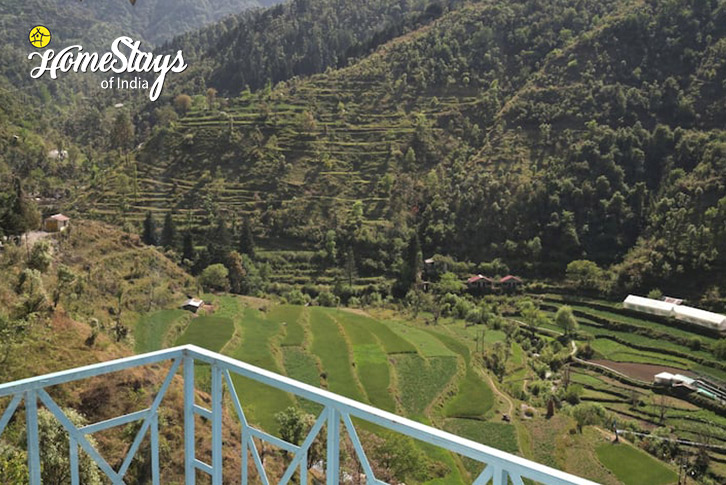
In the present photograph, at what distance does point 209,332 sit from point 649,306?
17269 mm

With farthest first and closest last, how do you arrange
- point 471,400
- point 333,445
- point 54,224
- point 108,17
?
point 108,17 → point 54,224 → point 471,400 → point 333,445

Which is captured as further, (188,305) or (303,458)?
(188,305)

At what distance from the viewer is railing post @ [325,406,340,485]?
1.86m

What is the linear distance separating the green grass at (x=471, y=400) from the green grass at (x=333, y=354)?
8.02 ft

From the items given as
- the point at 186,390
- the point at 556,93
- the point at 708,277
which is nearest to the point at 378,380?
the point at 186,390

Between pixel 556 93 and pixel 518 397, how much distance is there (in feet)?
84.4

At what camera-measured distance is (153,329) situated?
17094 mm

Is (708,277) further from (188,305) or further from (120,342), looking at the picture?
(120,342)

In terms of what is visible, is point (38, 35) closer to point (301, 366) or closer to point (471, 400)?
point (301, 366)

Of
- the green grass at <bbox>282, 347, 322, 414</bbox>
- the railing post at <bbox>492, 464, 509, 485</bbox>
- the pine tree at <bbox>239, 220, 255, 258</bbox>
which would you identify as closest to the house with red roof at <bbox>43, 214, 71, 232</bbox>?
the green grass at <bbox>282, 347, 322, 414</bbox>

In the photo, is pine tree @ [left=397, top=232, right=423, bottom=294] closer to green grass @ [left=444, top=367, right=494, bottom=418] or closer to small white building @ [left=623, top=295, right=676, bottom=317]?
small white building @ [left=623, top=295, right=676, bottom=317]

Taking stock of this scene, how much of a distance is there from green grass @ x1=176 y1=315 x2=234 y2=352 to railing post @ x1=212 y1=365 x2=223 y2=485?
14678mm

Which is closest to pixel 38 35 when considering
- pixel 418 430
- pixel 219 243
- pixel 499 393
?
pixel 418 430

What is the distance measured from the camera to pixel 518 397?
17453mm
